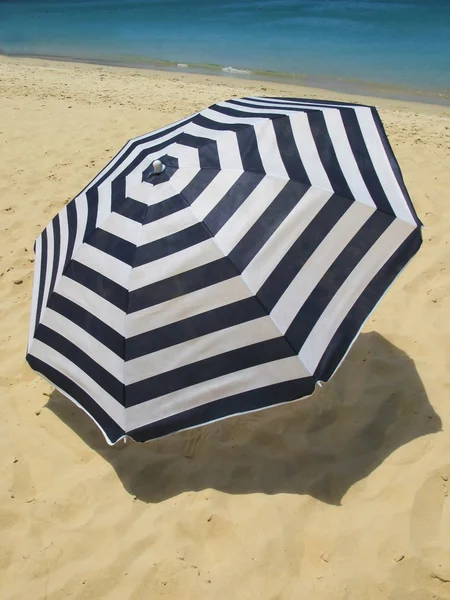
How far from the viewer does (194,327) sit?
2.25 meters

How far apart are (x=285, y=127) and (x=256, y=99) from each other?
0.78 m

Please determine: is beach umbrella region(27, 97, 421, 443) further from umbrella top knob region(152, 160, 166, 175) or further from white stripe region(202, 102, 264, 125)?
white stripe region(202, 102, 264, 125)

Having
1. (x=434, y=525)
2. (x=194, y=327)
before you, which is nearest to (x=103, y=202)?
(x=194, y=327)

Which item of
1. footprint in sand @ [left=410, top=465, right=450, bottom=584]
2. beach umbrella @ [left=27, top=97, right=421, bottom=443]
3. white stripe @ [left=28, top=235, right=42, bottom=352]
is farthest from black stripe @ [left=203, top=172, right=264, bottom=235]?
footprint in sand @ [left=410, top=465, right=450, bottom=584]

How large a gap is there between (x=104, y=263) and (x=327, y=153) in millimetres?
1300

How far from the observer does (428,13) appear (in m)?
19.0

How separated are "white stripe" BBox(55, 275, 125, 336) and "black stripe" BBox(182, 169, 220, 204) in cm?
64

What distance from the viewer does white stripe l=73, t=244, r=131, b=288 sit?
232 cm

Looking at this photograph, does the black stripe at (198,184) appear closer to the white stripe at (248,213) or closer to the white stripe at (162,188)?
the white stripe at (162,188)

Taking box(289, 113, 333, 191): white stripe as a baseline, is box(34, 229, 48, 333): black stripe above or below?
below

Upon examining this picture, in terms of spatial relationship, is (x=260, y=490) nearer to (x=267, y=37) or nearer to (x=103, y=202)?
(x=103, y=202)

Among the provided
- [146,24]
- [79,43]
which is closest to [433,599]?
[79,43]

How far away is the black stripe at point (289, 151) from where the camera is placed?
95.2 inches

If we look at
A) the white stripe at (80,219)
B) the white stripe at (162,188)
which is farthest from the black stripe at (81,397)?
the white stripe at (162,188)
